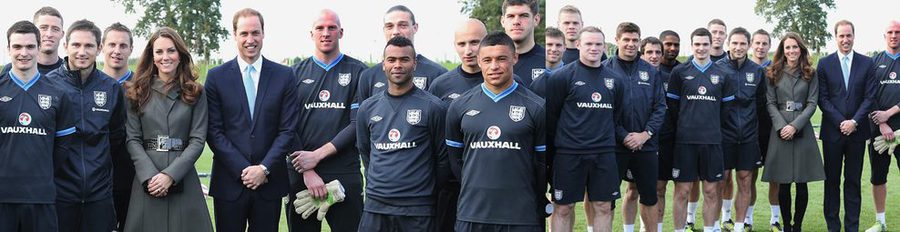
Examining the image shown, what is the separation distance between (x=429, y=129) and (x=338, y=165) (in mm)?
973

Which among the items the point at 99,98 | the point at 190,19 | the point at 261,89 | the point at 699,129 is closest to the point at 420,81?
the point at 261,89

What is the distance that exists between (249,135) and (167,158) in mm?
464

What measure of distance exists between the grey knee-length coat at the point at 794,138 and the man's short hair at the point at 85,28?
518 cm

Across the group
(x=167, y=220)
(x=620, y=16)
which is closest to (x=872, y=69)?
(x=620, y=16)

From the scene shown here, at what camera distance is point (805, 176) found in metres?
8.27

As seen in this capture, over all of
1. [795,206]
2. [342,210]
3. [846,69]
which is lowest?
[795,206]

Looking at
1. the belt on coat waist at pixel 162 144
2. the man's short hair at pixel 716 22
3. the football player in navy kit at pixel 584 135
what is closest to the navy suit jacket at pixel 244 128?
the belt on coat waist at pixel 162 144

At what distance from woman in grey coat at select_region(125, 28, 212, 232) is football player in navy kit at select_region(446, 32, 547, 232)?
1.52 metres

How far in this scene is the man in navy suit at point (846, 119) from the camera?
8.23m

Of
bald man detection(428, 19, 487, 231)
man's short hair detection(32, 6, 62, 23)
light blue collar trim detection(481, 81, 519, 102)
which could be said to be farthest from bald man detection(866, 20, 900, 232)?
man's short hair detection(32, 6, 62, 23)

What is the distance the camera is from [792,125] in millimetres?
8305

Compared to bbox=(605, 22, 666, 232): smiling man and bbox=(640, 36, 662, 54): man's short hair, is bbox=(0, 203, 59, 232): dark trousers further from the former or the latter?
bbox=(640, 36, 662, 54): man's short hair

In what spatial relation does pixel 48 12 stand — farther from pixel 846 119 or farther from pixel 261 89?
pixel 846 119

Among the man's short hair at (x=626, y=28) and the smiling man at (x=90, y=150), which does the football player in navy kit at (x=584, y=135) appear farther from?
the smiling man at (x=90, y=150)
